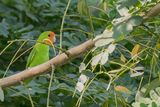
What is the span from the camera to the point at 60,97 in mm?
1199

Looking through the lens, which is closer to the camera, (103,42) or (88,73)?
(103,42)

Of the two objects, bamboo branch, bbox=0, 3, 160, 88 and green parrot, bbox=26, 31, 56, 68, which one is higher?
bamboo branch, bbox=0, 3, 160, 88

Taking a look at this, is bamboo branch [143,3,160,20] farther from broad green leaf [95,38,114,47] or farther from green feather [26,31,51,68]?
green feather [26,31,51,68]

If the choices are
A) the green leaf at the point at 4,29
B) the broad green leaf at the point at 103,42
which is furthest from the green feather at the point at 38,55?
the broad green leaf at the point at 103,42

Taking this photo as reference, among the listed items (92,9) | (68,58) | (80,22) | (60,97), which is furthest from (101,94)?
(80,22)

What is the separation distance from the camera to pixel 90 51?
2.42 ft

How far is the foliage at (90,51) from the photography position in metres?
0.71

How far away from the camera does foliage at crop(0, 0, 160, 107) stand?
71 centimetres

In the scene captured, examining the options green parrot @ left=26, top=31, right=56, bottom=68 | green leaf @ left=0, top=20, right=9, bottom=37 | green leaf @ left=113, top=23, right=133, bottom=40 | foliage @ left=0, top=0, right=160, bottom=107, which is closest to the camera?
green leaf @ left=113, top=23, right=133, bottom=40

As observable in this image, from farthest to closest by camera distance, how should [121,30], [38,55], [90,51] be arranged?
[38,55] < [90,51] < [121,30]

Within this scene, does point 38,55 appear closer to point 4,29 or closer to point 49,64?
point 4,29

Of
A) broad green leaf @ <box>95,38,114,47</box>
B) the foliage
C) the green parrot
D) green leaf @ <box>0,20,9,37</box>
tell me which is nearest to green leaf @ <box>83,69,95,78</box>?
the foliage

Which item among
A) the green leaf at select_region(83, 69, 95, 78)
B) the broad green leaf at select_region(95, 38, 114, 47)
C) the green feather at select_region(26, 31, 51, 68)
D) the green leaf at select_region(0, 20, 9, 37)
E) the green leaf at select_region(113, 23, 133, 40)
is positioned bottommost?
the green feather at select_region(26, 31, 51, 68)

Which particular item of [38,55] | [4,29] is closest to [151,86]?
[38,55]
